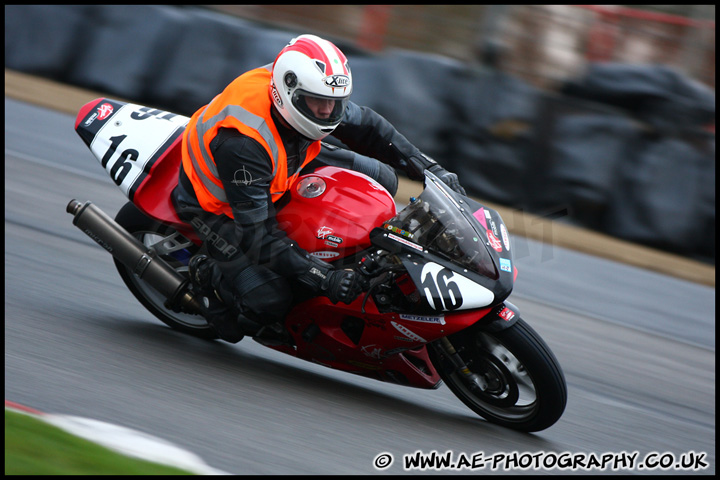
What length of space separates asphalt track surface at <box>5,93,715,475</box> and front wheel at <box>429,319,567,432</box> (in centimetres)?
11

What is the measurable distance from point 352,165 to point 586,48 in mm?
5828

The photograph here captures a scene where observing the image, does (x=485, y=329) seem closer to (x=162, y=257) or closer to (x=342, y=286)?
(x=342, y=286)

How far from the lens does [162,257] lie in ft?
15.7

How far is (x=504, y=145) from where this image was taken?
28.7 feet

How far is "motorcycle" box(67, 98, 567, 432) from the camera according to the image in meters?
3.91

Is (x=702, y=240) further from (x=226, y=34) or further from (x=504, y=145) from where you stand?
(x=226, y=34)

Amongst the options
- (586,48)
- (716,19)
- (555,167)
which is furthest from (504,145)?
(716,19)

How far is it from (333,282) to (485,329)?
2.48 ft

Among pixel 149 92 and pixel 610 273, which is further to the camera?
pixel 149 92

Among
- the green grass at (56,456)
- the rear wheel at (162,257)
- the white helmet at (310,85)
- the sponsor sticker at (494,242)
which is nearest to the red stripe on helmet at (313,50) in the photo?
the white helmet at (310,85)

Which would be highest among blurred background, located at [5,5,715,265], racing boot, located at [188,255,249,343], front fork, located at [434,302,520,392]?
front fork, located at [434,302,520,392]

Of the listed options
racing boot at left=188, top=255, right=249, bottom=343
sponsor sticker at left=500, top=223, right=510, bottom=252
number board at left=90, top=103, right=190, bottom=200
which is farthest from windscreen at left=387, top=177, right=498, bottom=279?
number board at left=90, top=103, right=190, bottom=200

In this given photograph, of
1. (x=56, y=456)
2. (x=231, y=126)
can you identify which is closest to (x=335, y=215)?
(x=231, y=126)

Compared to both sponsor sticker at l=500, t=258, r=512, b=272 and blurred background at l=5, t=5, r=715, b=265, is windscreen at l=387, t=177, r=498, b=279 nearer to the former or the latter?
sponsor sticker at l=500, t=258, r=512, b=272
